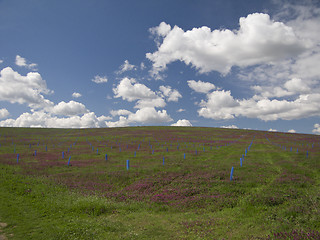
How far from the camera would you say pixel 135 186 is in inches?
774

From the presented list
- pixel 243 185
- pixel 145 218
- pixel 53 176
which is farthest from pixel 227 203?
pixel 53 176

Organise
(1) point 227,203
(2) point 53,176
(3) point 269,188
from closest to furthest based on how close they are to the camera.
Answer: (1) point 227,203
(3) point 269,188
(2) point 53,176

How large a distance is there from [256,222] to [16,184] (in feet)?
70.2

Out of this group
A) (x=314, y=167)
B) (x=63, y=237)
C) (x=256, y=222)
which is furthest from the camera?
(x=314, y=167)

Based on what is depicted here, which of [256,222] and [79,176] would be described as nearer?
[256,222]

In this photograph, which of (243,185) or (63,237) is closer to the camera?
(63,237)

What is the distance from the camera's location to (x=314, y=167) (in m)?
26.9

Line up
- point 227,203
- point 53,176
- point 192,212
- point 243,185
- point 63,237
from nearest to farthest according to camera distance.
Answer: point 63,237 → point 192,212 → point 227,203 → point 243,185 → point 53,176

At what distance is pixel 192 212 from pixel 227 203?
3.04m

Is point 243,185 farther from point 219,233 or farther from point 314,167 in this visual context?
point 314,167

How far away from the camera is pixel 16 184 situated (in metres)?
20.0

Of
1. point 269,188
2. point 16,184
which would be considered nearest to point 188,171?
point 269,188

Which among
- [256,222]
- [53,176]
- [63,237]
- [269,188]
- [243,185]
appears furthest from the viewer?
[53,176]

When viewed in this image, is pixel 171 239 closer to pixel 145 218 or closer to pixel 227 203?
pixel 145 218
